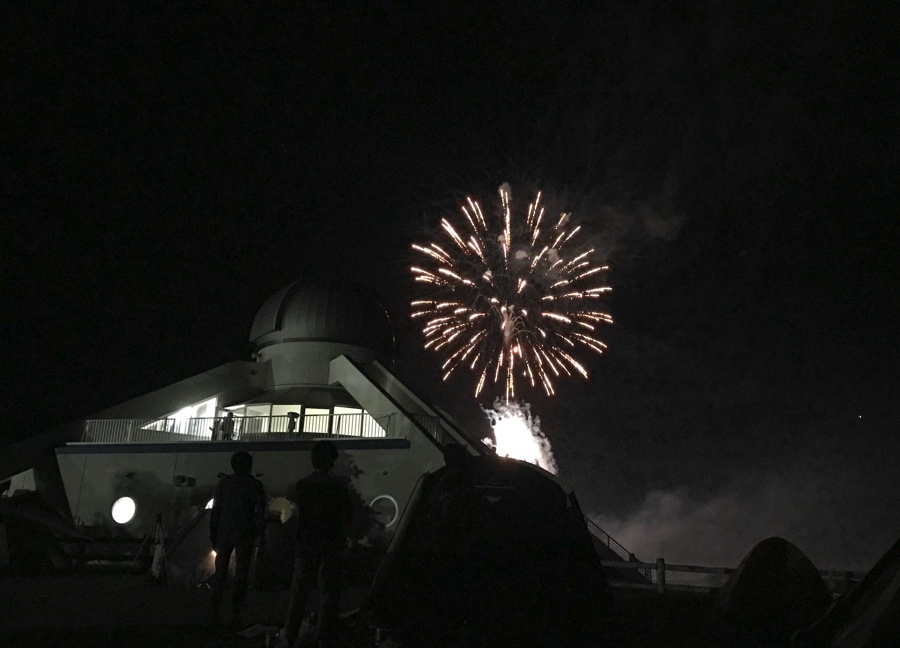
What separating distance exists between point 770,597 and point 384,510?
14231mm

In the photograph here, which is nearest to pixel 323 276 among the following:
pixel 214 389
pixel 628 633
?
pixel 214 389

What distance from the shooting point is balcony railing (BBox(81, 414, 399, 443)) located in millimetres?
20656

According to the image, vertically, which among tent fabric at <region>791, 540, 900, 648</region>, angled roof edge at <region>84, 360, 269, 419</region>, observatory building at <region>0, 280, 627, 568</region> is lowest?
tent fabric at <region>791, 540, 900, 648</region>

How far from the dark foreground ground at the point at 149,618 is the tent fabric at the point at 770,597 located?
42cm

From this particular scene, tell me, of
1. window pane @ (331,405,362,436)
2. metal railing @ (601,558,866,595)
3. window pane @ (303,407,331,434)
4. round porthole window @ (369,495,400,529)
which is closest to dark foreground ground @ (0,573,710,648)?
metal railing @ (601,558,866,595)

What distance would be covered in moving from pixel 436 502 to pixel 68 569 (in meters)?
12.6

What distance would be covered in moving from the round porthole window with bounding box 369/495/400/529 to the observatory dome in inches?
371

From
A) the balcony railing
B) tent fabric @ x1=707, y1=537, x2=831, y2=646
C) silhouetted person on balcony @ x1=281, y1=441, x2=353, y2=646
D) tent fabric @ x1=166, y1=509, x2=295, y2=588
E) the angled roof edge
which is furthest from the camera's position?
the angled roof edge

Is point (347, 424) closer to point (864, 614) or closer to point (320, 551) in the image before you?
point (320, 551)

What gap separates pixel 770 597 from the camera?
6062 mm

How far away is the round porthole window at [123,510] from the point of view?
19.7m

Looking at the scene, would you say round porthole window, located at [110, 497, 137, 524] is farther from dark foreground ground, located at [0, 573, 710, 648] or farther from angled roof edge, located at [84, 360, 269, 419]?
dark foreground ground, located at [0, 573, 710, 648]

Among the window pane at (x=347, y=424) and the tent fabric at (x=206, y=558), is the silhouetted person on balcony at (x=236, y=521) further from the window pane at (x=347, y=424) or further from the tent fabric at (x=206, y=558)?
the window pane at (x=347, y=424)

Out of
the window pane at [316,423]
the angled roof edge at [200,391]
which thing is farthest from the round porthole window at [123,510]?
the window pane at [316,423]
